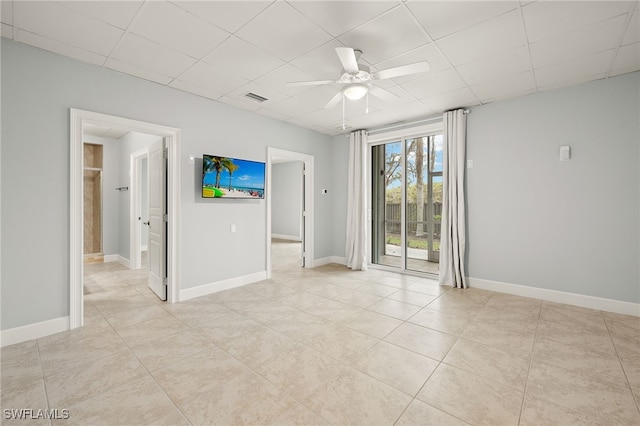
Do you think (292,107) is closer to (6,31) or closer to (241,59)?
(241,59)

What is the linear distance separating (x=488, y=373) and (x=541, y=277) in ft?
8.48

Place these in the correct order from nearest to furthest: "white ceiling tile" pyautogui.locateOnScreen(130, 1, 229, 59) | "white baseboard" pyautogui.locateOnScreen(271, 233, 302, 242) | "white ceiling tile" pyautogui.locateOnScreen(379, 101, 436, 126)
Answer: "white ceiling tile" pyautogui.locateOnScreen(130, 1, 229, 59), "white ceiling tile" pyautogui.locateOnScreen(379, 101, 436, 126), "white baseboard" pyautogui.locateOnScreen(271, 233, 302, 242)

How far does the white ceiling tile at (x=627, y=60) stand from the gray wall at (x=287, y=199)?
8131mm

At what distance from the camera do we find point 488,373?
2.27m

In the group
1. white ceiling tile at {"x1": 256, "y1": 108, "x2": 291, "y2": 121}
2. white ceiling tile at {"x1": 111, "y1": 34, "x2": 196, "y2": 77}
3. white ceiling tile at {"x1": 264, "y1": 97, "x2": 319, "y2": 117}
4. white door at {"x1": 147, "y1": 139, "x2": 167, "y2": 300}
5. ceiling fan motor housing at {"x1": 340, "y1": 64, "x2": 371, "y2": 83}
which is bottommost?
white door at {"x1": 147, "y1": 139, "x2": 167, "y2": 300}

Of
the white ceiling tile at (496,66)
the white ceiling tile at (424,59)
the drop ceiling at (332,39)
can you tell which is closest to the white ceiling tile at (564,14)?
the drop ceiling at (332,39)

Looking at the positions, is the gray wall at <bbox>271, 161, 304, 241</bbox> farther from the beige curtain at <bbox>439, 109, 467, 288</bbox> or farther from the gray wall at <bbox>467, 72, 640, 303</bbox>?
the gray wall at <bbox>467, 72, 640, 303</bbox>

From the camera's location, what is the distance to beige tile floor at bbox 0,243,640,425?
73.5 inches

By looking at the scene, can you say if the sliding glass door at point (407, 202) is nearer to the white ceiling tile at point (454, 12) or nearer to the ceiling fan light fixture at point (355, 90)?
the ceiling fan light fixture at point (355, 90)

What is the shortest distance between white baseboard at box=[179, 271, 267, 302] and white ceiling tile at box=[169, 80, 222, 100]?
2761 mm

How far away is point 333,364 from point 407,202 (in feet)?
12.6

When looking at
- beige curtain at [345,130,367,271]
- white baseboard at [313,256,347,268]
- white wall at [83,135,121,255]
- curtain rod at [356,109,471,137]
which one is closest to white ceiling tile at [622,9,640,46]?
curtain rod at [356,109,471,137]

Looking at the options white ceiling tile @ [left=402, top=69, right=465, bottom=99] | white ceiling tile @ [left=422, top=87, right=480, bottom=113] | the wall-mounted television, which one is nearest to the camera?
white ceiling tile @ [left=402, top=69, right=465, bottom=99]

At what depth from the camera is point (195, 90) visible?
3891 millimetres
